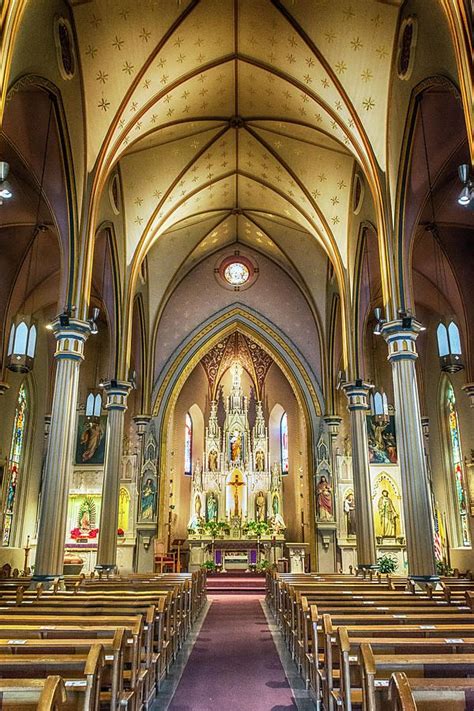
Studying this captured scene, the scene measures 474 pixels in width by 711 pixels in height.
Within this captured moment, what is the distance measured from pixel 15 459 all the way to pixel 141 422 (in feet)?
15.9

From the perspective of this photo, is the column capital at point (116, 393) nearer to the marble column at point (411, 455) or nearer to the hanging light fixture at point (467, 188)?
the marble column at point (411, 455)

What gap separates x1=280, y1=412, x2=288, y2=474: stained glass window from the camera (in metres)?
29.7

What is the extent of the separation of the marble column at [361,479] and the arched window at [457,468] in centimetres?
547

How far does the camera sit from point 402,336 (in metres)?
12.3

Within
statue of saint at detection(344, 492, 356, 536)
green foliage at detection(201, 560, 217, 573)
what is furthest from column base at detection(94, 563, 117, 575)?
statue of saint at detection(344, 492, 356, 536)

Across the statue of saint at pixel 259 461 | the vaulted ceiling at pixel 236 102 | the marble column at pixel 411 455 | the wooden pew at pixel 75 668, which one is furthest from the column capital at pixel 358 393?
the wooden pew at pixel 75 668

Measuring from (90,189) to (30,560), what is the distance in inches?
562

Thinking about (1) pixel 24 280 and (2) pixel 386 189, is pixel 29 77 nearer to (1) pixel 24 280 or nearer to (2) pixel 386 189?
(2) pixel 386 189

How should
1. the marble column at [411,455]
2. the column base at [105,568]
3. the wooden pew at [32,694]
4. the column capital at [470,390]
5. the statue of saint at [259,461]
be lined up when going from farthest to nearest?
the statue of saint at [259,461], the column capital at [470,390], the column base at [105,568], the marble column at [411,455], the wooden pew at [32,694]

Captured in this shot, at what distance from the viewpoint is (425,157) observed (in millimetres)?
13156

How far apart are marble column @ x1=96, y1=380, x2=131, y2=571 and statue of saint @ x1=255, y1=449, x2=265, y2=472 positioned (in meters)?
12.5

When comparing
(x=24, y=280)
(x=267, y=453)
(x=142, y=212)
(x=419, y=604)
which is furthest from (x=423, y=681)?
(x=267, y=453)

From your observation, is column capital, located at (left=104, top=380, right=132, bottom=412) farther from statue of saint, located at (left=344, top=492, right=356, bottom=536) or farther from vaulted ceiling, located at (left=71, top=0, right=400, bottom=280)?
statue of saint, located at (left=344, top=492, right=356, bottom=536)

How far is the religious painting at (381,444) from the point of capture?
887 inches
